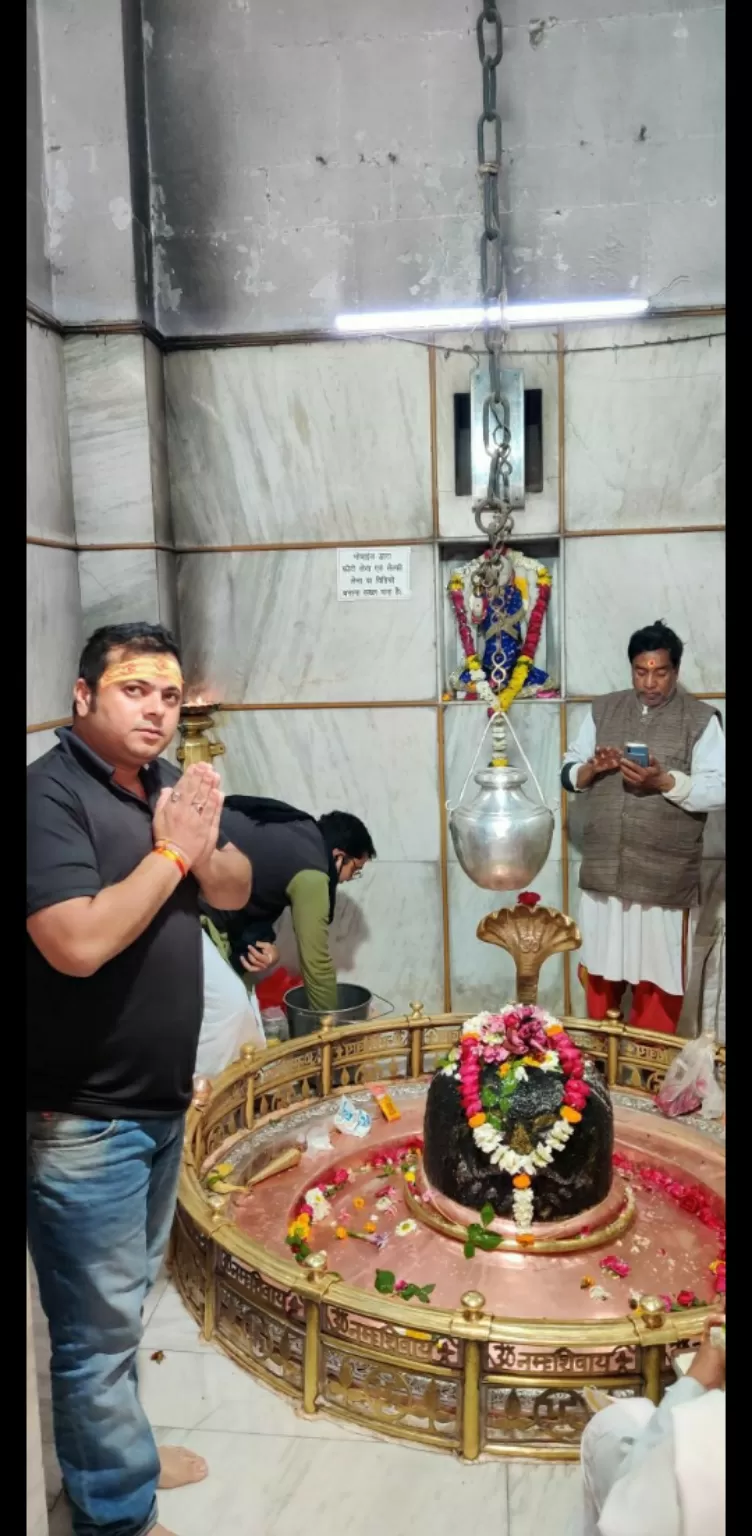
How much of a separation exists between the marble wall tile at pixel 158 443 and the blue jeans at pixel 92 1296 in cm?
168

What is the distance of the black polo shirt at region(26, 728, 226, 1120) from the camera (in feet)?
3.12

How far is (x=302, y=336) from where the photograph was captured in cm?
307

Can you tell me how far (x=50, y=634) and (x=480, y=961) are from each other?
2.21 m

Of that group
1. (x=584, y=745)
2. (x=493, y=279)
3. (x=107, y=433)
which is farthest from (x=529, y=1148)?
(x=493, y=279)

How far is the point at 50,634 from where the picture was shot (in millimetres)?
1477

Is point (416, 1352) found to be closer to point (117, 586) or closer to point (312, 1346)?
point (312, 1346)

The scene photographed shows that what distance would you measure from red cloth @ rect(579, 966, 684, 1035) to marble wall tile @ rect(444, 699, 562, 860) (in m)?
0.45

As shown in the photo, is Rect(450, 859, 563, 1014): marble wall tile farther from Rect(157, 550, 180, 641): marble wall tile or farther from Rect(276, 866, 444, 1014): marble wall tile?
Rect(157, 550, 180, 641): marble wall tile

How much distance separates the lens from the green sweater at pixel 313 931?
2.41 m

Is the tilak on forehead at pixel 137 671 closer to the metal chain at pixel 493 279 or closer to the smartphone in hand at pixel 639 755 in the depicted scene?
the metal chain at pixel 493 279

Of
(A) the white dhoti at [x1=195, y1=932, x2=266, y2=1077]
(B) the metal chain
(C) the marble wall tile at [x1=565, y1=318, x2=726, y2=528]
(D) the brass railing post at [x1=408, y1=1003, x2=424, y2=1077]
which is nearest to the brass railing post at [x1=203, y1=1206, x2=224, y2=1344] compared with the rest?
(A) the white dhoti at [x1=195, y1=932, x2=266, y2=1077]

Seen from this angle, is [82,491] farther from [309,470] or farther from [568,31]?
[568,31]

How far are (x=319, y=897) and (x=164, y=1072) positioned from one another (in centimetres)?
140

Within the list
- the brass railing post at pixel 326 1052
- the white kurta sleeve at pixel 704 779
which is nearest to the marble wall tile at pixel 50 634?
the brass railing post at pixel 326 1052
